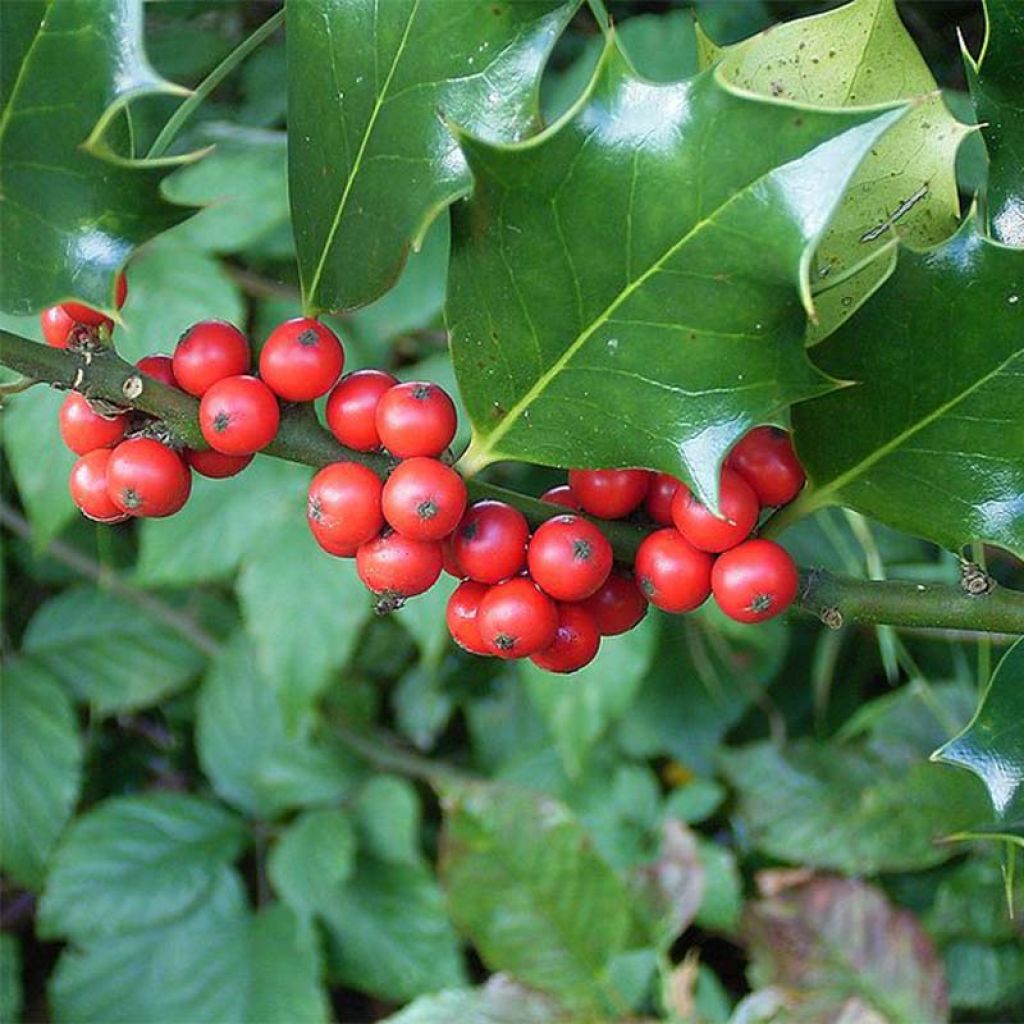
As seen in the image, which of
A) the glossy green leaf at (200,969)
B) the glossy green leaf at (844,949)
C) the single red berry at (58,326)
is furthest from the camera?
the glossy green leaf at (200,969)

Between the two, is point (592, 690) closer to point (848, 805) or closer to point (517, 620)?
point (848, 805)

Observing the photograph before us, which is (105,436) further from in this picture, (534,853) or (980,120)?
(534,853)

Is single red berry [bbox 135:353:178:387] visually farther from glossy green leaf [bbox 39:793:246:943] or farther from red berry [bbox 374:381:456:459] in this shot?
glossy green leaf [bbox 39:793:246:943]

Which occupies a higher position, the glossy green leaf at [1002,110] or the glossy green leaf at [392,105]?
the glossy green leaf at [392,105]

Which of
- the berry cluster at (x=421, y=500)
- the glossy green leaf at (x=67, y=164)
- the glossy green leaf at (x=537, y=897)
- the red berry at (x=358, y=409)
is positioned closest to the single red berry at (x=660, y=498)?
the berry cluster at (x=421, y=500)

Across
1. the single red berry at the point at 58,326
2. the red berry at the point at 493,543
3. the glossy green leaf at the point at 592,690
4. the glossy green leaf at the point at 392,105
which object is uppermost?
the glossy green leaf at the point at 392,105

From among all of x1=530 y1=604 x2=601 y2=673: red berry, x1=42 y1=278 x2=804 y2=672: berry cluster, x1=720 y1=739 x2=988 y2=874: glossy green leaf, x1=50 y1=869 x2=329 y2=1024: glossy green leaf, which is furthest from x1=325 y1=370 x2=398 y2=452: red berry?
x1=50 y1=869 x2=329 y2=1024: glossy green leaf

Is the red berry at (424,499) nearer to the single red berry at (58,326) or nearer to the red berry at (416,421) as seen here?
the red berry at (416,421)

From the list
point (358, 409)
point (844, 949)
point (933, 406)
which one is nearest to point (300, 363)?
point (358, 409)
